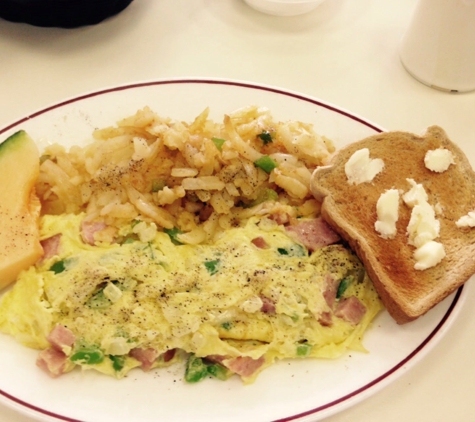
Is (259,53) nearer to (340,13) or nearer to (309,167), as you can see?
(340,13)

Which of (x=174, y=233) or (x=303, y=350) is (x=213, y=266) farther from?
A: (x=303, y=350)

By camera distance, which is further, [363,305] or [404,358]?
[363,305]

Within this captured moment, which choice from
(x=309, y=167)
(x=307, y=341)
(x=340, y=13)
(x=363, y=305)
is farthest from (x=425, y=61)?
(x=307, y=341)

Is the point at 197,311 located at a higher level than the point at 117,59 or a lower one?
lower

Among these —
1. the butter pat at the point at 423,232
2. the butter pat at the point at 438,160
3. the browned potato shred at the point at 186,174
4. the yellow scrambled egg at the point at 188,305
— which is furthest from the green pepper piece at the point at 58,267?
the butter pat at the point at 438,160

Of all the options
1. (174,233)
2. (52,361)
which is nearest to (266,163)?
(174,233)

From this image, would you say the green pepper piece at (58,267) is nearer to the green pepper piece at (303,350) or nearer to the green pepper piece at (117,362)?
the green pepper piece at (117,362)
